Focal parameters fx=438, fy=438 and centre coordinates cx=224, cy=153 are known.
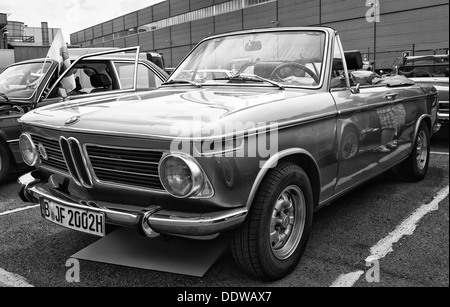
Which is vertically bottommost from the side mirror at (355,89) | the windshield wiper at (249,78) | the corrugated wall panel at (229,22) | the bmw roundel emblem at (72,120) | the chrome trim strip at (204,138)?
the chrome trim strip at (204,138)

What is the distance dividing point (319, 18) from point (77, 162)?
3811 cm

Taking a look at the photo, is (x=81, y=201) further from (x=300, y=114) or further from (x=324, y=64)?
(x=324, y=64)

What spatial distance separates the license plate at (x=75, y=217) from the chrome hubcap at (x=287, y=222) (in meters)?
1.06

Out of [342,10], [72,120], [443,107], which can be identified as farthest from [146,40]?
[72,120]

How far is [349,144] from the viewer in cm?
349

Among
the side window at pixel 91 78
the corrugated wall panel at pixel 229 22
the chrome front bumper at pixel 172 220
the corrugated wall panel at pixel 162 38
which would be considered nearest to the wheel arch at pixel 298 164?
the chrome front bumper at pixel 172 220

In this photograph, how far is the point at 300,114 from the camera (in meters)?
2.95

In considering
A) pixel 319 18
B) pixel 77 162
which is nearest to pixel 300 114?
pixel 77 162

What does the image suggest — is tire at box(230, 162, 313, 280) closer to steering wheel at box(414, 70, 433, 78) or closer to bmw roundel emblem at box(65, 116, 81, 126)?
bmw roundel emblem at box(65, 116, 81, 126)

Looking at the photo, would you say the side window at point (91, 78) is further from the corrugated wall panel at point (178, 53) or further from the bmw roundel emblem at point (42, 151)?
the corrugated wall panel at point (178, 53)

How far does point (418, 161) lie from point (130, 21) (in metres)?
63.4

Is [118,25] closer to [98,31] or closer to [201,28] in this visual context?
[98,31]

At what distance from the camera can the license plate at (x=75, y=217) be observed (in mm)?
2631

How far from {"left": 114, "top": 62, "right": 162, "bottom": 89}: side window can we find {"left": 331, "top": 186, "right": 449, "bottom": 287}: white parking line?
3842mm
